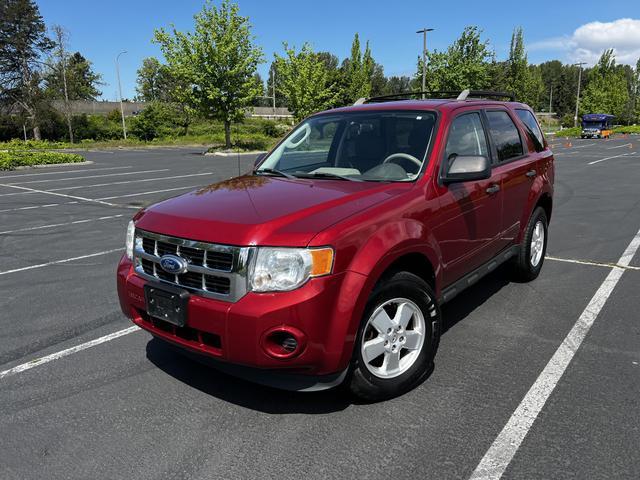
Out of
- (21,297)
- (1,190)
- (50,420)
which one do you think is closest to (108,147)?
(1,190)

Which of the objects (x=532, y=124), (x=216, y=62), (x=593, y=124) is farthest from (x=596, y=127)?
(x=532, y=124)

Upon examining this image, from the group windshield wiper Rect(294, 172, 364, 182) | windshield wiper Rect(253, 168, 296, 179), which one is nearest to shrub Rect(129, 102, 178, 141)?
windshield wiper Rect(253, 168, 296, 179)

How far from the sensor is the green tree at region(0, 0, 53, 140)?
52.1 m

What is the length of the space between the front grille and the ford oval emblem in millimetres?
25

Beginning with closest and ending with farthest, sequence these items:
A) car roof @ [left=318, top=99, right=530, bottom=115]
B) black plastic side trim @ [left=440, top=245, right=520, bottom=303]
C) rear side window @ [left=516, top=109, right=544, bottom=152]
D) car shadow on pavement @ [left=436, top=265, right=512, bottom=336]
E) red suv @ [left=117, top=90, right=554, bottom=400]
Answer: red suv @ [left=117, top=90, right=554, bottom=400] < black plastic side trim @ [left=440, top=245, right=520, bottom=303] < car roof @ [left=318, top=99, right=530, bottom=115] < car shadow on pavement @ [left=436, top=265, right=512, bottom=336] < rear side window @ [left=516, top=109, right=544, bottom=152]

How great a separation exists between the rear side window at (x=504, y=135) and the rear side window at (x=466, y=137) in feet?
0.75

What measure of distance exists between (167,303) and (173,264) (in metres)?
0.23

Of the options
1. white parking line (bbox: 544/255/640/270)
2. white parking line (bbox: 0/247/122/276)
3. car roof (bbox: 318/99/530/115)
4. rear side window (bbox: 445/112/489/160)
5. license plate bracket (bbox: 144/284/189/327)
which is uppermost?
car roof (bbox: 318/99/530/115)

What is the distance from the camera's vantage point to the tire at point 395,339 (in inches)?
117

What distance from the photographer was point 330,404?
317 centimetres

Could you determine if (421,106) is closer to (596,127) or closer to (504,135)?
(504,135)

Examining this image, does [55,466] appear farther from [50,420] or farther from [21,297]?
[21,297]

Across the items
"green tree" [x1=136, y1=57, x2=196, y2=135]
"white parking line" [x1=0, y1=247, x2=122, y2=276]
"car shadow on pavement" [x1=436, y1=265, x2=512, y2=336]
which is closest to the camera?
"car shadow on pavement" [x1=436, y1=265, x2=512, y2=336]

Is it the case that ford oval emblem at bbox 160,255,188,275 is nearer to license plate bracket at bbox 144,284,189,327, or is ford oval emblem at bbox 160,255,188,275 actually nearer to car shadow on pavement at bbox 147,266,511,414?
license plate bracket at bbox 144,284,189,327
